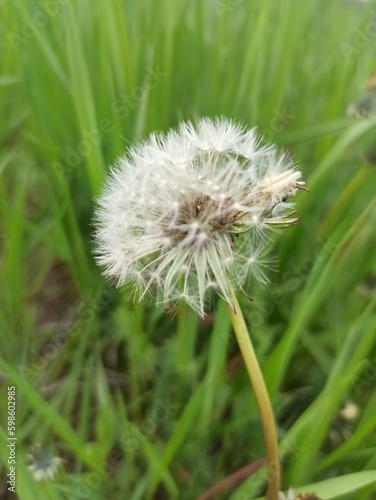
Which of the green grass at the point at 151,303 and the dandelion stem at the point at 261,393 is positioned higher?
the green grass at the point at 151,303

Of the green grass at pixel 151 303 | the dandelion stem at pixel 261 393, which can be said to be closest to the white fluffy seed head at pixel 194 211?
the dandelion stem at pixel 261 393

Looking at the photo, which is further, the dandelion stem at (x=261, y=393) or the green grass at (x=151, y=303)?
the green grass at (x=151, y=303)

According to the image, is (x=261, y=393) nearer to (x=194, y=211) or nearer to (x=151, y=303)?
(x=194, y=211)

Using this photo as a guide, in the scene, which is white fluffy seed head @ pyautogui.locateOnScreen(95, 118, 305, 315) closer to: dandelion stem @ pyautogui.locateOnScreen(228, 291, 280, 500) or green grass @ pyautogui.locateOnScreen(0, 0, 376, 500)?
dandelion stem @ pyautogui.locateOnScreen(228, 291, 280, 500)

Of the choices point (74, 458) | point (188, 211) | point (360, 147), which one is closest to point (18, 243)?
point (74, 458)

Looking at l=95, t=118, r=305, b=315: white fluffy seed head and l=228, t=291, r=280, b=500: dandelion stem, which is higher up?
l=95, t=118, r=305, b=315: white fluffy seed head

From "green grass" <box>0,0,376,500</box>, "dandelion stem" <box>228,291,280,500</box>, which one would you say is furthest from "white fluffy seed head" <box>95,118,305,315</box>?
"green grass" <box>0,0,376,500</box>

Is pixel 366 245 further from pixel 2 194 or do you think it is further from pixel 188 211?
pixel 2 194

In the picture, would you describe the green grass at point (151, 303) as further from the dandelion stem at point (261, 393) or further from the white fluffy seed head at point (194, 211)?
Result: the white fluffy seed head at point (194, 211)
